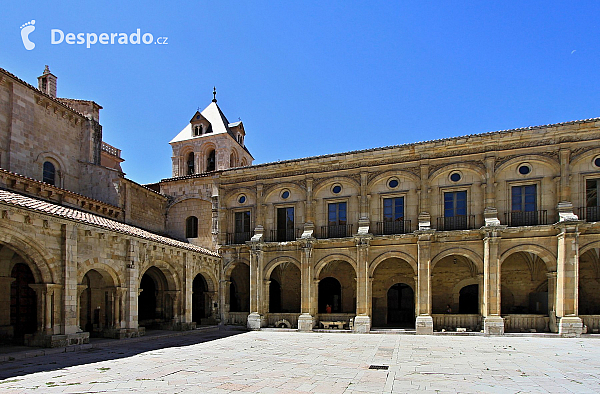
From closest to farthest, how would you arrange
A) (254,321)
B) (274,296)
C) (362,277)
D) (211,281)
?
(362,277) < (254,321) < (211,281) < (274,296)

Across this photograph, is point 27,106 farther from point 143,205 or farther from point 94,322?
point 94,322

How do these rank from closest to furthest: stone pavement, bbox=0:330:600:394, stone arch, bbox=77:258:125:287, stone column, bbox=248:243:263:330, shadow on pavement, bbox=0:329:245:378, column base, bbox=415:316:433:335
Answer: stone pavement, bbox=0:330:600:394 < shadow on pavement, bbox=0:329:245:378 < stone arch, bbox=77:258:125:287 < column base, bbox=415:316:433:335 < stone column, bbox=248:243:263:330

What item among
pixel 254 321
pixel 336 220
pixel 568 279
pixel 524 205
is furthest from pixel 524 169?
pixel 254 321

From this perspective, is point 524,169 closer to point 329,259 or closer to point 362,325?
point 329,259

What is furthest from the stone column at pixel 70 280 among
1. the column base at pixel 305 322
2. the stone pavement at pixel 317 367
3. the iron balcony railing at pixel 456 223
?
the iron balcony railing at pixel 456 223

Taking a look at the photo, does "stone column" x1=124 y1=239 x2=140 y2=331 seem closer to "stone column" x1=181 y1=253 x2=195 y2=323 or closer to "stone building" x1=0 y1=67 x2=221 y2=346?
"stone building" x1=0 y1=67 x2=221 y2=346

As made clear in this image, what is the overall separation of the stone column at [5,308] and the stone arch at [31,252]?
278 cm

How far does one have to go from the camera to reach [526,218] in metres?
21.0

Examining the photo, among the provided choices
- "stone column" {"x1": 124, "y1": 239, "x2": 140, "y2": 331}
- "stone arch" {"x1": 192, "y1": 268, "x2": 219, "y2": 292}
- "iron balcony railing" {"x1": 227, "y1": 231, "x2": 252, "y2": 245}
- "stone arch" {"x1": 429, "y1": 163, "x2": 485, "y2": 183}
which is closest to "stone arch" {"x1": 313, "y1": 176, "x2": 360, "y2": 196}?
"stone arch" {"x1": 429, "y1": 163, "x2": 485, "y2": 183}

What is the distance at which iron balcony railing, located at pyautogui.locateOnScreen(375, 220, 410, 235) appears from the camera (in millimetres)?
23062

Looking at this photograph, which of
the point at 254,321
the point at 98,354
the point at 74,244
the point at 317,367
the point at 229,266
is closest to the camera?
the point at 317,367

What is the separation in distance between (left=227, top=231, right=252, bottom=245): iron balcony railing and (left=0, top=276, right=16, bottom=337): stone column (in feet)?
39.5

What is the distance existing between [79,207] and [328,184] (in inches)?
504

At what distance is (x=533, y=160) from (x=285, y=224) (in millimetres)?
13345
